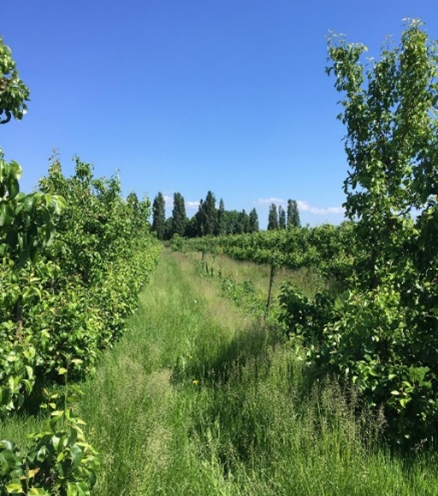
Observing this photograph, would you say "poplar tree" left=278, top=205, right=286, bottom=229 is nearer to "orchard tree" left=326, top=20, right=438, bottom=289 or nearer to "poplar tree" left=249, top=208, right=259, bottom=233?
"poplar tree" left=249, top=208, right=259, bottom=233

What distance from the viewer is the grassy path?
2.88 metres

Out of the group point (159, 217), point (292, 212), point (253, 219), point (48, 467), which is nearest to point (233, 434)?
point (48, 467)

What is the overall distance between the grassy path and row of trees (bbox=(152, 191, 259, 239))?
2601 inches

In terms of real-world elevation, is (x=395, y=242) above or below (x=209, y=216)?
below

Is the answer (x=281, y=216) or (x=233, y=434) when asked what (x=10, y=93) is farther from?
(x=281, y=216)

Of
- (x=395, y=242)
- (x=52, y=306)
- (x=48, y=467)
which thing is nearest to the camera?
(x=48, y=467)

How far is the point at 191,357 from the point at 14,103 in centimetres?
455

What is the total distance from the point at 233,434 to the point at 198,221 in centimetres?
7255

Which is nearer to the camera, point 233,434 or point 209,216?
point 233,434

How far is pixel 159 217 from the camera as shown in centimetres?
7938

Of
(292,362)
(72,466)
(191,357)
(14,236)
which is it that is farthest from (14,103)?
(191,357)

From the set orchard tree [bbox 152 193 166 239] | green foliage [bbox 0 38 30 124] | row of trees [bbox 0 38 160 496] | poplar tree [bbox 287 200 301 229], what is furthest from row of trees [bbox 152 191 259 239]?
green foliage [bbox 0 38 30 124]

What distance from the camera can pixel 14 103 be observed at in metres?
2.59

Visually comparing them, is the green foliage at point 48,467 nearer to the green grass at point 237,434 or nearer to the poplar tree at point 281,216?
the green grass at point 237,434
